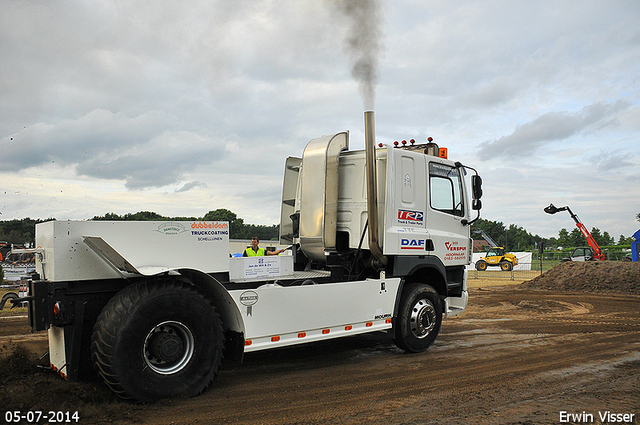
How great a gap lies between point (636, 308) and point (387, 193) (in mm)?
10802

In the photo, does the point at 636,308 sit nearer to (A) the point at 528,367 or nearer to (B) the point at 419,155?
(A) the point at 528,367

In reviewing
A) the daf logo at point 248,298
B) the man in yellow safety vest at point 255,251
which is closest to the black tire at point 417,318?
the man in yellow safety vest at point 255,251

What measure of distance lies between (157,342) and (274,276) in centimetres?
194

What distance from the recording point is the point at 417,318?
7.61 metres

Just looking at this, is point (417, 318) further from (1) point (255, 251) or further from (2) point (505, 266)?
(2) point (505, 266)

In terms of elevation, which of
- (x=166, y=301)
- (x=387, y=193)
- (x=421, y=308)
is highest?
(x=387, y=193)

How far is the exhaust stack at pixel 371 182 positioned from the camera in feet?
22.5

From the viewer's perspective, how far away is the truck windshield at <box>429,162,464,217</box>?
7.91 metres

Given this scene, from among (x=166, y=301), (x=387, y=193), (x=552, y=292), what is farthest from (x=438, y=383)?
(x=552, y=292)

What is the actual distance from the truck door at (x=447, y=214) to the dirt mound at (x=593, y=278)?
1294 cm

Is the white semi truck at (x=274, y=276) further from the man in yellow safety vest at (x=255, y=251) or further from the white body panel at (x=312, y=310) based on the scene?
the man in yellow safety vest at (x=255, y=251)

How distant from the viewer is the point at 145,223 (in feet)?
16.4

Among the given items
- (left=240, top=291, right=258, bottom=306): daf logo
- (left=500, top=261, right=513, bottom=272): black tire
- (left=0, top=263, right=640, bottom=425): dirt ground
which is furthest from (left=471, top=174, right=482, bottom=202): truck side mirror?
(left=500, top=261, right=513, bottom=272): black tire

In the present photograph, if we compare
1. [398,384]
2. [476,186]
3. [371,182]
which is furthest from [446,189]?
[398,384]
